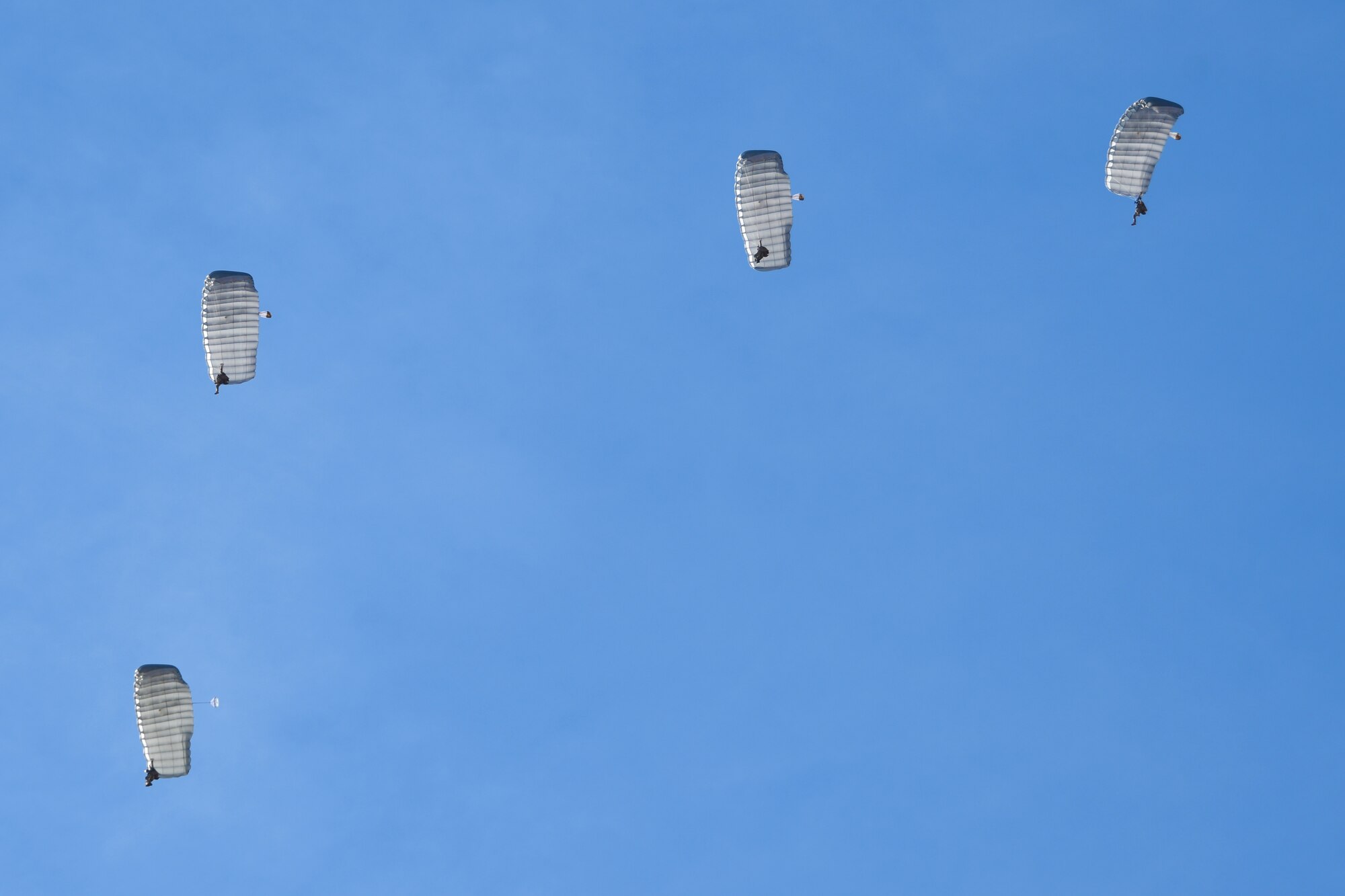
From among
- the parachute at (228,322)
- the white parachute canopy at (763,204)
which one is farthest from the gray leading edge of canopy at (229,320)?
the white parachute canopy at (763,204)

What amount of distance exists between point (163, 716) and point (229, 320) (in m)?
15.8

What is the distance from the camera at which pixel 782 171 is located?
82438 millimetres

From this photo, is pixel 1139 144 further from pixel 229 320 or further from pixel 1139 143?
pixel 229 320

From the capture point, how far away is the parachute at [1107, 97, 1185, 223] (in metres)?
83.1

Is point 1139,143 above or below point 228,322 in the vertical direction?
above

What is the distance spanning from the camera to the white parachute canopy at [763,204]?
8212 cm

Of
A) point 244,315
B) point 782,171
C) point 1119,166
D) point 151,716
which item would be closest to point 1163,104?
point 1119,166

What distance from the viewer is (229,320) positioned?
8275 centimetres

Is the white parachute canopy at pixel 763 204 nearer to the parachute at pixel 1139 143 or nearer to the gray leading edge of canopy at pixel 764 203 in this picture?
the gray leading edge of canopy at pixel 764 203

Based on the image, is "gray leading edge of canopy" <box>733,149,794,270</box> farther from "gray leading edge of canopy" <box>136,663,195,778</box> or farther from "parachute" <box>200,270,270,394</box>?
"gray leading edge of canopy" <box>136,663,195,778</box>

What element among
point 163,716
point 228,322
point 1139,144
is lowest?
point 163,716

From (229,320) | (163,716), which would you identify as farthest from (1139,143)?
(163,716)

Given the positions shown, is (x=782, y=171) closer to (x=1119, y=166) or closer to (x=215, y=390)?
(x=1119, y=166)

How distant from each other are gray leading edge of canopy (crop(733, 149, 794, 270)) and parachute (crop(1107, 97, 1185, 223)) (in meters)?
13.3
